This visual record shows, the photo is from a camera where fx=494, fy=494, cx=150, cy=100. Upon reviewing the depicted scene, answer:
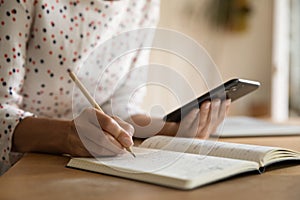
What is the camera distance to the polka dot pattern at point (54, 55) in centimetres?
100

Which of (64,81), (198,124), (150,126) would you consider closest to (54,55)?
(64,81)

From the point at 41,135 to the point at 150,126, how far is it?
28 centimetres

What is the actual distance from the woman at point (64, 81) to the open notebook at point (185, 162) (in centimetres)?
5

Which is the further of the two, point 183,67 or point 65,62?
point 183,67

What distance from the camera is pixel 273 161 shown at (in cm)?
75

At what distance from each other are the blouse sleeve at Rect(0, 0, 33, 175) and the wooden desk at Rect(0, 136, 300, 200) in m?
0.22

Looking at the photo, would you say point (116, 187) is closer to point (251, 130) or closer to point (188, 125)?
point (188, 125)

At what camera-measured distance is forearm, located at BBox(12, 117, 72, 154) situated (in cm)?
88

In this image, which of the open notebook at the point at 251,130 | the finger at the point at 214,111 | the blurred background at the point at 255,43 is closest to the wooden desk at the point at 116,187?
the finger at the point at 214,111

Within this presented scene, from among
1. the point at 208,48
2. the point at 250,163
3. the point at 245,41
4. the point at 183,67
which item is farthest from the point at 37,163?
the point at 245,41

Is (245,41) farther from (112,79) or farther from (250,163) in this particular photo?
(250,163)

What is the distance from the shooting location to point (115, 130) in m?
0.76

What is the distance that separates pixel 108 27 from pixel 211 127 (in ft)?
1.33

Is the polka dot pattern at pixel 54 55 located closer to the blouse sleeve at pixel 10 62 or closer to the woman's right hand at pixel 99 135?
the blouse sleeve at pixel 10 62
